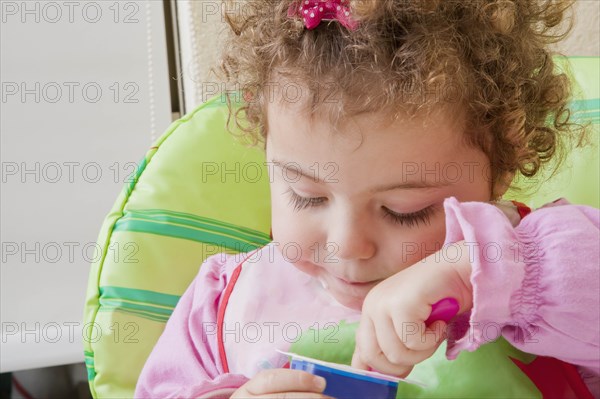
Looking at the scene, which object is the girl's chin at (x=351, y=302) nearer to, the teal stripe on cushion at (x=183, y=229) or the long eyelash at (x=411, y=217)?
the long eyelash at (x=411, y=217)

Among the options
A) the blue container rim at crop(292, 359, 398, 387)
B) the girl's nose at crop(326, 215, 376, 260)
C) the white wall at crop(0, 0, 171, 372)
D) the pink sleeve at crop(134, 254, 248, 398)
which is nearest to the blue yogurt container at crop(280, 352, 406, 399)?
the blue container rim at crop(292, 359, 398, 387)

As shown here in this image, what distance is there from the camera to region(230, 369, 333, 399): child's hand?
0.57m

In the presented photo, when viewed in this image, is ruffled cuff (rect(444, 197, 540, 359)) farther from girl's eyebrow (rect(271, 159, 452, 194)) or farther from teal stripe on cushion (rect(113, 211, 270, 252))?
teal stripe on cushion (rect(113, 211, 270, 252))

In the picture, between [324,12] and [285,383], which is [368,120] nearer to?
[324,12]

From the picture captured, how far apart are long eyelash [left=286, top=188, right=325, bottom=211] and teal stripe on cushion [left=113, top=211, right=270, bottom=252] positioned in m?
0.24

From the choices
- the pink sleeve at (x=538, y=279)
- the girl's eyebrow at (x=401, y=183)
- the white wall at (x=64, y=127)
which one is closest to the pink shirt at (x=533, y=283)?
the pink sleeve at (x=538, y=279)

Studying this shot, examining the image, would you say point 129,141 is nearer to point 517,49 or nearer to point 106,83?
point 106,83

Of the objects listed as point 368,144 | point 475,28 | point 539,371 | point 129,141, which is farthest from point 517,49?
point 129,141

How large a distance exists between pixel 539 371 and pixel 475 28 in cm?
32

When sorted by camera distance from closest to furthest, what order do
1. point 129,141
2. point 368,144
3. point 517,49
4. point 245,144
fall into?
1. point 368,144
2. point 517,49
3. point 245,144
4. point 129,141

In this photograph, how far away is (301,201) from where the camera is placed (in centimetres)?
76

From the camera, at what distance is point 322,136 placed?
70 centimetres

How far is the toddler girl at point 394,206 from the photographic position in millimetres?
557

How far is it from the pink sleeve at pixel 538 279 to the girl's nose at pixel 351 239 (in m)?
0.12
